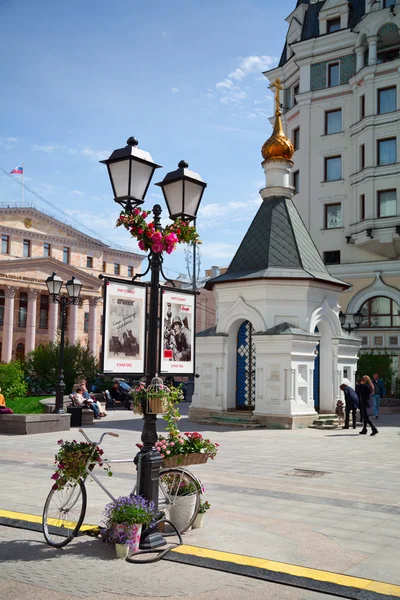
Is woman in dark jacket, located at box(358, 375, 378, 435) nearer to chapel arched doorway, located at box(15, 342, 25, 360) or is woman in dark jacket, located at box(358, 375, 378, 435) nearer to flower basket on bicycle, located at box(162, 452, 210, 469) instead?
flower basket on bicycle, located at box(162, 452, 210, 469)

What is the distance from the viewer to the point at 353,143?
3806 cm

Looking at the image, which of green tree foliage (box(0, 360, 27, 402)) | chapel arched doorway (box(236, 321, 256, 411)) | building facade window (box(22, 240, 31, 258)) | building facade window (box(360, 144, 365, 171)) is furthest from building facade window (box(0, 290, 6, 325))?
chapel arched doorway (box(236, 321, 256, 411))

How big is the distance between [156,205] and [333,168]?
33449 mm

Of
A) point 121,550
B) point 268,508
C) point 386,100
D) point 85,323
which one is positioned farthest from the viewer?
point 85,323

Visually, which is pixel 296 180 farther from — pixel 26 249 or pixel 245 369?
pixel 26 249

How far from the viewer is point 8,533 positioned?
7430 millimetres

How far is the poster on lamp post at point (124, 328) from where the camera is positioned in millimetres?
7273

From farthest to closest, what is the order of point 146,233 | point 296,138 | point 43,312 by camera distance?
1. point 43,312
2. point 296,138
3. point 146,233

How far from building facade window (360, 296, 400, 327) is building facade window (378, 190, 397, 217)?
15.3ft

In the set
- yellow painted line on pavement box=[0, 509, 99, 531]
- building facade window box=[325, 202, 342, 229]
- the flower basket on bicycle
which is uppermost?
building facade window box=[325, 202, 342, 229]

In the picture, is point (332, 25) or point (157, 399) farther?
point (332, 25)

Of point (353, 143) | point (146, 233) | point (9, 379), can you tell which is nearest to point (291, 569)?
point (146, 233)

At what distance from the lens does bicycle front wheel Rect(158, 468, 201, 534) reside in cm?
736

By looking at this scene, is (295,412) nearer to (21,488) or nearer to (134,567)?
(21,488)
